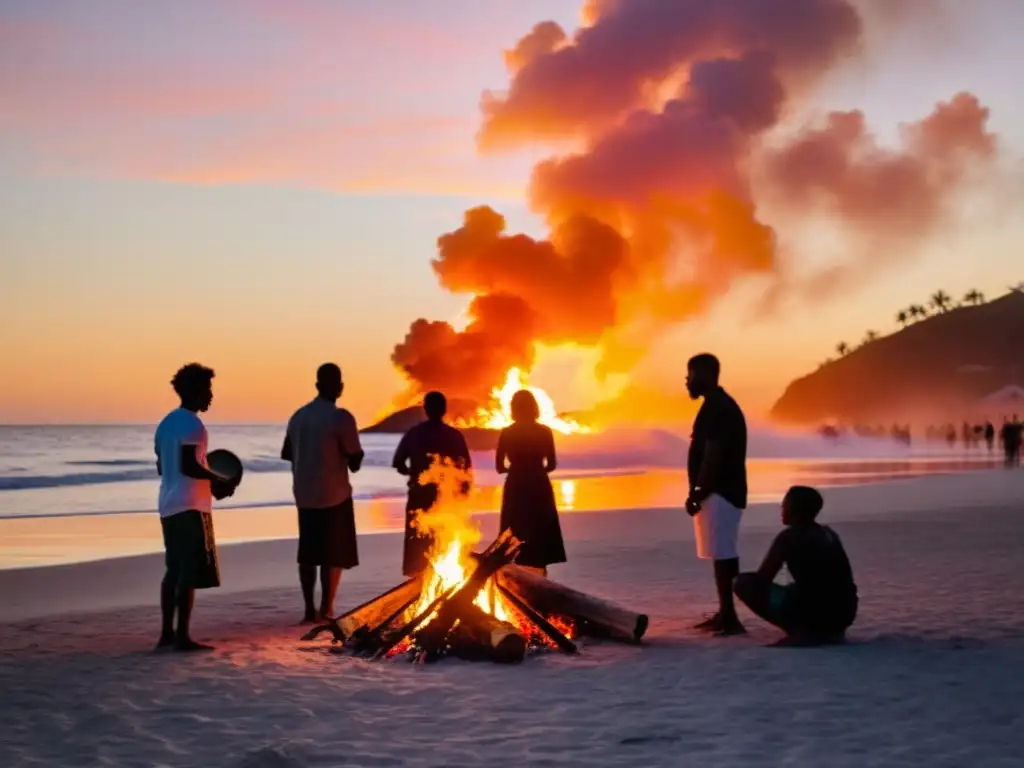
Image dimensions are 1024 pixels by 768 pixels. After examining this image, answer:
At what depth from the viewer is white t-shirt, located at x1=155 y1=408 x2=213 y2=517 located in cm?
854

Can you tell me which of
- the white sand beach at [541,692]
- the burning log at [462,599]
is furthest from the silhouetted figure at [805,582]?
Answer: the burning log at [462,599]

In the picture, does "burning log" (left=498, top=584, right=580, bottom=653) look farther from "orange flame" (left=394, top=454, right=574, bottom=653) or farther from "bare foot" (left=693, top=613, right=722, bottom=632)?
"bare foot" (left=693, top=613, right=722, bottom=632)

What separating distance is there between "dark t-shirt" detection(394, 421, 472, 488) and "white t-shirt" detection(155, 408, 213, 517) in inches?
92.1

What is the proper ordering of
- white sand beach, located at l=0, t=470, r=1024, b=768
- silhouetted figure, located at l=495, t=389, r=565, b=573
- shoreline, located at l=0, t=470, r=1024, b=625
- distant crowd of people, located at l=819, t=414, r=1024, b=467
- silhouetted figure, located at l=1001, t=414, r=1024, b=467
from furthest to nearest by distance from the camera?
distant crowd of people, located at l=819, t=414, r=1024, b=467 → silhouetted figure, located at l=1001, t=414, r=1024, b=467 → shoreline, located at l=0, t=470, r=1024, b=625 → silhouetted figure, located at l=495, t=389, r=565, b=573 → white sand beach, located at l=0, t=470, r=1024, b=768

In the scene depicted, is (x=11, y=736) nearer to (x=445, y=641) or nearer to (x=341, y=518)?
(x=445, y=641)

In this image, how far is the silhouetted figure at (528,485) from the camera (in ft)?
35.7

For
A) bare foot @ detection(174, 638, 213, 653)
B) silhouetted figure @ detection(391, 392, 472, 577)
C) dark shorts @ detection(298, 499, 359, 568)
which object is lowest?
bare foot @ detection(174, 638, 213, 653)

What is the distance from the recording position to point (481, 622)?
872cm

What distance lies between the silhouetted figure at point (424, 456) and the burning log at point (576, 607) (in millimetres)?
1056

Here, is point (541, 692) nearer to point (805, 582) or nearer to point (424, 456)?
point (805, 582)

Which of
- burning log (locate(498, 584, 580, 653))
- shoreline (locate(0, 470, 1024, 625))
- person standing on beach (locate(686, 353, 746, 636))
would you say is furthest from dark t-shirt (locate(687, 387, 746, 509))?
shoreline (locate(0, 470, 1024, 625))

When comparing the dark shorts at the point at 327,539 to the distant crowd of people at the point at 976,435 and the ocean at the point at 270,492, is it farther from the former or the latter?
the distant crowd of people at the point at 976,435

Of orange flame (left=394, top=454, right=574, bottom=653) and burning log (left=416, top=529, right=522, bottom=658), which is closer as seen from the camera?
burning log (left=416, top=529, right=522, bottom=658)

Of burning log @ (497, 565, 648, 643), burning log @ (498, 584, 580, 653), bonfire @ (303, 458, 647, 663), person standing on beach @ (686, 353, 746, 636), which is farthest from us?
person standing on beach @ (686, 353, 746, 636)
